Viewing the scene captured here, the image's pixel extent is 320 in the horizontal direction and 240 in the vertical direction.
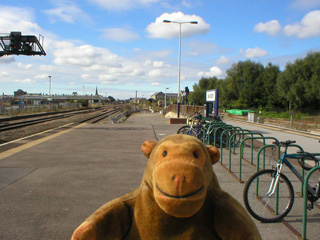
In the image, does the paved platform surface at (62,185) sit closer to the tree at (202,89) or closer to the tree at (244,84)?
the tree at (244,84)

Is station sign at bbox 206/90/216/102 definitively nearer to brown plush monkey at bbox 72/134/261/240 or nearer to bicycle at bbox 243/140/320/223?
bicycle at bbox 243/140/320/223

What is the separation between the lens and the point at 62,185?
528 centimetres

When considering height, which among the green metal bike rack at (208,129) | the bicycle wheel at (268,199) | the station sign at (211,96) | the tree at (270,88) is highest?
the tree at (270,88)

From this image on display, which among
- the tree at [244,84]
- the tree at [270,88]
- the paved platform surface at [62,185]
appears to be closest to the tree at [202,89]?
the tree at [244,84]

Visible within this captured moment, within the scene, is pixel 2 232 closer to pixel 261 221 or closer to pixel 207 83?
pixel 261 221

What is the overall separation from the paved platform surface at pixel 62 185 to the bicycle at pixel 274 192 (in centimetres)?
21

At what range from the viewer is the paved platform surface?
3.54m

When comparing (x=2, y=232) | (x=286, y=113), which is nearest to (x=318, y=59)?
(x=286, y=113)

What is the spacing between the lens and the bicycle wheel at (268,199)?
12.4ft

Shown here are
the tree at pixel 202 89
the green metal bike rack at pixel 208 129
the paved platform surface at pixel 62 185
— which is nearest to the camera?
the paved platform surface at pixel 62 185

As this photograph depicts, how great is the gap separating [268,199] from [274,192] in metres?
0.21

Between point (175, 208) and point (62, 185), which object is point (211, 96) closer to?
point (62, 185)

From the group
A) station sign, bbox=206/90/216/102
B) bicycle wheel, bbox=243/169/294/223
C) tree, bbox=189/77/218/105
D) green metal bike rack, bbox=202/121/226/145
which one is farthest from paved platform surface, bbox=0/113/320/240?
tree, bbox=189/77/218/105

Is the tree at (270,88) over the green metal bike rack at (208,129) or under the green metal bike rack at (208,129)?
over
